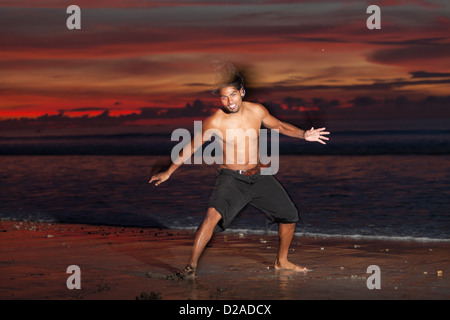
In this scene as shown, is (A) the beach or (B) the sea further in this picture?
(B) the sea

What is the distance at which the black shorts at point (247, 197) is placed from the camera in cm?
782

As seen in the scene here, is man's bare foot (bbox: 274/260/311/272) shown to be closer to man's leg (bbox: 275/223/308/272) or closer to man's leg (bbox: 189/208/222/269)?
man's leg (bbox: 275/223/308/272)

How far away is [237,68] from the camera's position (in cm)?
780

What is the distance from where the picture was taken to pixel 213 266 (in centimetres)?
851

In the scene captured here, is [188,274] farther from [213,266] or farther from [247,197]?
[247,197]

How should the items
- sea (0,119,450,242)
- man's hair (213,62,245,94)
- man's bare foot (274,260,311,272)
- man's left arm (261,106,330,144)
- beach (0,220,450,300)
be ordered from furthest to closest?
sea (0,119,450,242) < man's bare foot (274,260,311,272) < man's left arm (261,106,330,144) < man's hair (213,62,245,94) < beach (0,220,450,300)

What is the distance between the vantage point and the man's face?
766 cm

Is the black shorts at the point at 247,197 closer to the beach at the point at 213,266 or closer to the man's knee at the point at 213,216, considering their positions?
the man's knee at the point at 213,216

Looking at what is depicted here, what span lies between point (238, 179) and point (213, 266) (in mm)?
1196

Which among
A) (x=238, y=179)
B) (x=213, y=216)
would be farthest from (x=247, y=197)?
(x=213, y=216)

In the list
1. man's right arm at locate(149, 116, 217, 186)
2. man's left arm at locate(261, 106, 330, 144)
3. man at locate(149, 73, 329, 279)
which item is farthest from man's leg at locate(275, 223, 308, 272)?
man's right arm at locate(149, 116, 217, 186)
